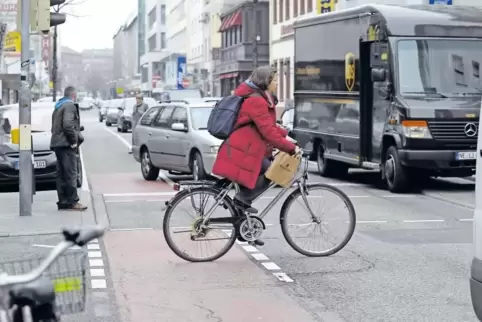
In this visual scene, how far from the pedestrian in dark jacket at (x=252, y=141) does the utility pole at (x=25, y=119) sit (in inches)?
160

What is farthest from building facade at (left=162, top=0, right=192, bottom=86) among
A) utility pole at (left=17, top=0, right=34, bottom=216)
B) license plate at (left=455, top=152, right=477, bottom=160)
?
utility pole at (left=17, top=0, right=34, bottom=216)

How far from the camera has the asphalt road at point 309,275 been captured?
7.49 m

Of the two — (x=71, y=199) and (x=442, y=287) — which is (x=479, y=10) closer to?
(x=71, y=199)

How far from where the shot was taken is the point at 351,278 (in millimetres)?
8812

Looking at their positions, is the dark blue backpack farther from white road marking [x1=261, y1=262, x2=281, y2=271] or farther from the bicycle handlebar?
the bicycle handlebar

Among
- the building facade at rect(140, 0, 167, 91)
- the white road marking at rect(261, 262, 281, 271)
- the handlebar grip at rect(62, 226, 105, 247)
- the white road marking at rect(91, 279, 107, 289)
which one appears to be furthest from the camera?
the building facade at rect(140, 0, 167, 91)

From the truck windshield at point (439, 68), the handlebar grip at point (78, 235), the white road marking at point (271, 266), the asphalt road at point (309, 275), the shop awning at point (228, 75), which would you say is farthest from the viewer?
the shop awning at point (228, 75)

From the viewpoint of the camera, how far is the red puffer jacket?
30.9 ft

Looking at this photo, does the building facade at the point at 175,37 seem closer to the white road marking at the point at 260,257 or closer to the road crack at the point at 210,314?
the white road marking at the point at 260,257

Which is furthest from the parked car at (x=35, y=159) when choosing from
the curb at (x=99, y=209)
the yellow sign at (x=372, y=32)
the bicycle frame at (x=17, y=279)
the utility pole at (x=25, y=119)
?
the bicycle frame at (x=17, y=279)

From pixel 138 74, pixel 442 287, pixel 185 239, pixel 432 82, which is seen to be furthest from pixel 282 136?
pixel 138 74

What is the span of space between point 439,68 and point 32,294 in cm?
1395

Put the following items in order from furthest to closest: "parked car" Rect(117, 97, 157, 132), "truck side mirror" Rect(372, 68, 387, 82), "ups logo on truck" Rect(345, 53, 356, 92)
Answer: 1. "parked car" Rect(117, 97, 157, 132)
2. "ups logo on truck" Rect(345, 53, 356, 92)
3. "truck side mirror" Rect(372, 68, 387, 82)

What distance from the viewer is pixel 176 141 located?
1902 cm
